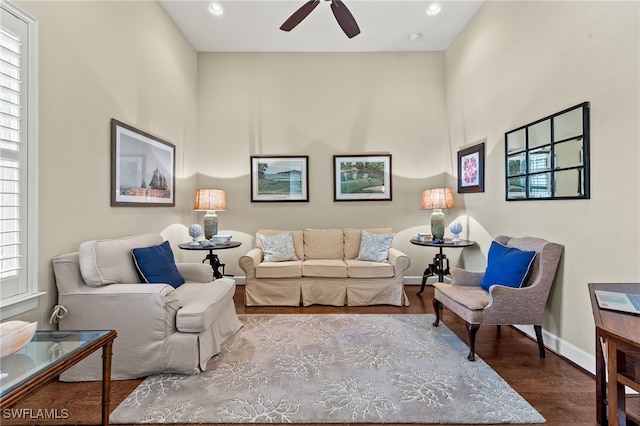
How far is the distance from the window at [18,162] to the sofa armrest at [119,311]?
23 centimetres

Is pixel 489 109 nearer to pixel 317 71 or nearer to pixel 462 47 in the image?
pixel 462 47

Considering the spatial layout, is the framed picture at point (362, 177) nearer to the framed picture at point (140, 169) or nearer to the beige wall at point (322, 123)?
the beige wall at point (322, 123)

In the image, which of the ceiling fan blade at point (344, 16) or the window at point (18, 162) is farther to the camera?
the ceiling fan blade at point (344, 16)

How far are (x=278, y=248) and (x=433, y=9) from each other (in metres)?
3.55

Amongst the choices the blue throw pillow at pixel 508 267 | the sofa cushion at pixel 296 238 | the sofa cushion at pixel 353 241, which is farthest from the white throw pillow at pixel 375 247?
the blue throw pillow at pixel 508 267

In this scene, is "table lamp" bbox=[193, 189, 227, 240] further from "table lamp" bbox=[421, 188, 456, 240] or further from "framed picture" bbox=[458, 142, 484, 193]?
"framed picture" bbox=[458, 142, 484, 193]

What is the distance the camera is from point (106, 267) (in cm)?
215

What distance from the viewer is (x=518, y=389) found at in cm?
194

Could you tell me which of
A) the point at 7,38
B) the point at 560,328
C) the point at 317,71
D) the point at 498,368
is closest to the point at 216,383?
the point at 498,368

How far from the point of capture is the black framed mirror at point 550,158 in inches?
86.3

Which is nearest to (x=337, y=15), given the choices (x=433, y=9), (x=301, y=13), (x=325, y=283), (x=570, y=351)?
(x=301, y=13)

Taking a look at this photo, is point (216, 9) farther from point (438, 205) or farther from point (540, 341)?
point (540, 341)

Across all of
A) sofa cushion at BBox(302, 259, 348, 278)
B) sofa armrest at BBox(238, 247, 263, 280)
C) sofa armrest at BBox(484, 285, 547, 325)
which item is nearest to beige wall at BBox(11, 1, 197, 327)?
sofa armrest at BBox(238, 247, 263, 280)

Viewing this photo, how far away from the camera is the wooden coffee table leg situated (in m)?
1.40
